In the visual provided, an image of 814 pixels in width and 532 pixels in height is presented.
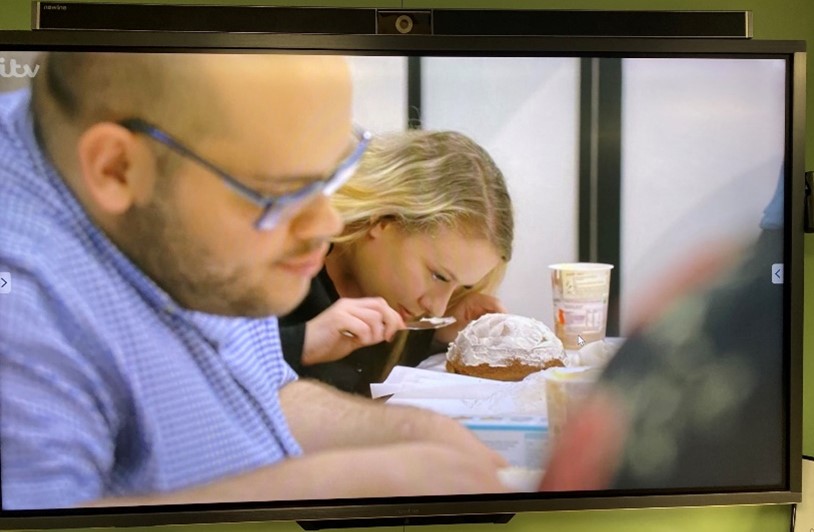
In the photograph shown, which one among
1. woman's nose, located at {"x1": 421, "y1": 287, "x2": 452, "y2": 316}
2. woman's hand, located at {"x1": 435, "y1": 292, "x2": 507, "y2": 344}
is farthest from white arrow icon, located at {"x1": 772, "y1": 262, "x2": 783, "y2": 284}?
woman's nose, located at {"x1": 421, "y1": 287, "x2": 452, "y2": 316}

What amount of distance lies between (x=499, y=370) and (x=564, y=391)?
165 mm

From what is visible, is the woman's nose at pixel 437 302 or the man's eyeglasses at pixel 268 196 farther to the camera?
the woman's nose at pixel 437 302

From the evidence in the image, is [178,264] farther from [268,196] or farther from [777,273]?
[777,273]

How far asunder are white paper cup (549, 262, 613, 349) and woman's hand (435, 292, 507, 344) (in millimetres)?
135

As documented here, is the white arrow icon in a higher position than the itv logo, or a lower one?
lower

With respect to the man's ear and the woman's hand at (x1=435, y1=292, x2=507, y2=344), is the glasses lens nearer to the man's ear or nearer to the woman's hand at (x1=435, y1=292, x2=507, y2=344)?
the man's ear

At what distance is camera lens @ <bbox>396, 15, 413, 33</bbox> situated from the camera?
151cm

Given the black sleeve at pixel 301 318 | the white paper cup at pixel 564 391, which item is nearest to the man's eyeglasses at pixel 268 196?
the black sleeve at pixel 301 318

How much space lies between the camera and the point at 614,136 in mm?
1524

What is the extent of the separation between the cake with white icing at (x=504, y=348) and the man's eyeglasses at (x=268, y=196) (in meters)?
0.44

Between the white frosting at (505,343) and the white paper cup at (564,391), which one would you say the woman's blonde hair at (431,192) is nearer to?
the white frosting at (505,343)

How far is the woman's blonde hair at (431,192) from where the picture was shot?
1464 mm

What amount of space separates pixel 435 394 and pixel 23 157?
39.9 inches

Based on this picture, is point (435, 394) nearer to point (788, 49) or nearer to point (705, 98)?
point (705, 98)
